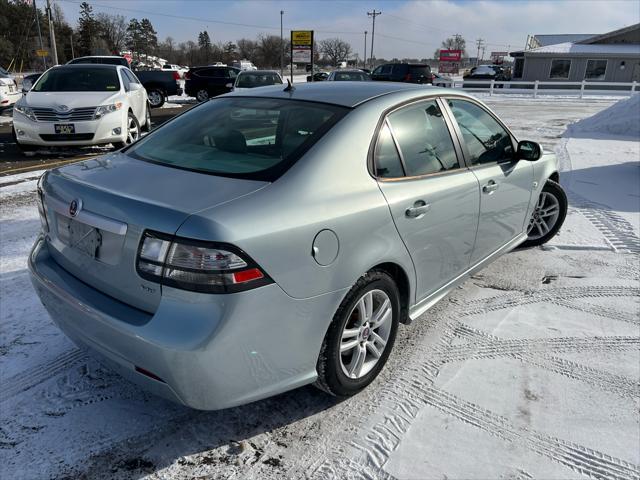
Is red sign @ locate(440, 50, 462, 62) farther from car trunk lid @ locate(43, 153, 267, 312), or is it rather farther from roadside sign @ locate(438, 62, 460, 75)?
car trunk lid @ locate(43, 153, 267, 312)

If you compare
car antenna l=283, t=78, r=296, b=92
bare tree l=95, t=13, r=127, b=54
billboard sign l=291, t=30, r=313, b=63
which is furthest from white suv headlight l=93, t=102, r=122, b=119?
bare tree l=95, t=13, r=127, b=54

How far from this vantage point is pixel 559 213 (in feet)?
16.3

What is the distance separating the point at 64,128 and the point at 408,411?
25.9 feet

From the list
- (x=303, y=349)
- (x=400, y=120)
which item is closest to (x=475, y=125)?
(x=400, y=120)

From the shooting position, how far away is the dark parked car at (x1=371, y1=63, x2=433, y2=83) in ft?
76.0

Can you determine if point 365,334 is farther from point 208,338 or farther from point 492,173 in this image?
point 492,173

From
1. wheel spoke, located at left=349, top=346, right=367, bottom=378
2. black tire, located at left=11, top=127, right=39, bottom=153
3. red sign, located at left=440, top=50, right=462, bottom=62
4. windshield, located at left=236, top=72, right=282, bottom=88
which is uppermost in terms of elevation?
red sign, located at left=440, top=50, right=462, bottom=62

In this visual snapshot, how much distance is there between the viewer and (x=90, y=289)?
234 centimetres

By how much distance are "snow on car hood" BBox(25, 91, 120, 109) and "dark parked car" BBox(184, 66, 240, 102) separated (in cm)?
1371

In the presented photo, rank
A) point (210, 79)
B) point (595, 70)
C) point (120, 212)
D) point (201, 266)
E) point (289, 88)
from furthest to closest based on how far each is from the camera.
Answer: point (595, 70) → point (210, 79) → point (289, 88) → point (120, 212) → point (201, 266)

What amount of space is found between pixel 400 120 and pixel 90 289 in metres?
1.91

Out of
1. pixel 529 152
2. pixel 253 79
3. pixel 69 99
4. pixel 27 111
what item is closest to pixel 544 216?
pixel 529 152

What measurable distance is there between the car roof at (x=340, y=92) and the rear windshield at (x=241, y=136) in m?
0.08

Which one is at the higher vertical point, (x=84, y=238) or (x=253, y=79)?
(x=253, y=79)
